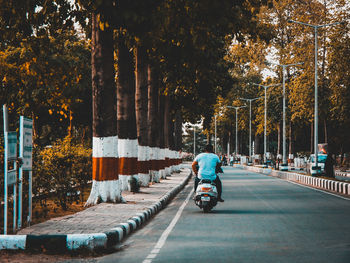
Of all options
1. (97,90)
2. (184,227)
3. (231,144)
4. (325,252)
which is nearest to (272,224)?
(184,227)

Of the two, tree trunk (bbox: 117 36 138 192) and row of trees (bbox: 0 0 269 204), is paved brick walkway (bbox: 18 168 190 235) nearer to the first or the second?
row of trees (bbox: 0 0 269 204)

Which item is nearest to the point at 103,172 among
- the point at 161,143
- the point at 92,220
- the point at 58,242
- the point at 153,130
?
the point at 92,220

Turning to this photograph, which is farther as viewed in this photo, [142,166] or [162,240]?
[142,166]

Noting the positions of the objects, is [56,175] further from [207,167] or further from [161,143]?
[161,143]

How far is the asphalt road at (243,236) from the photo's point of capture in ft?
29.2

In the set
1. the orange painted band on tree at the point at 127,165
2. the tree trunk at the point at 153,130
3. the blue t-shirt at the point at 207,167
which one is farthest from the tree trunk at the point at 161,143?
the blue t-shirt at the point at 207,167

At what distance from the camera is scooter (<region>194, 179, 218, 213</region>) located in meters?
16.0

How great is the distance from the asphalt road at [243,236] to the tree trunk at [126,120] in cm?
413

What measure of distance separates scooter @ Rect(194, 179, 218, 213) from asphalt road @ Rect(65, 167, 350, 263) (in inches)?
11.3

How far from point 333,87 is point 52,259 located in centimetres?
3965

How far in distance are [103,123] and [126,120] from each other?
425 centimetres

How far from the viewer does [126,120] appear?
21078 millimetres

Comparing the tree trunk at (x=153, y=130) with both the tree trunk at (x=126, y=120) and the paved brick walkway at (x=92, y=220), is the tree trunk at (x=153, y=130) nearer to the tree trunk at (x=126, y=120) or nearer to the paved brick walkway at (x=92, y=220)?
the tree trunk at (x=126, y=120)

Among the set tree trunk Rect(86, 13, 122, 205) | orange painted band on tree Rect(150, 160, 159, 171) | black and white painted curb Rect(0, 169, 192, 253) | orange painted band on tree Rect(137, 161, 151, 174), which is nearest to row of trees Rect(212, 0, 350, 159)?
orange painted band on tree Rect(150, 160, 159, 171)
